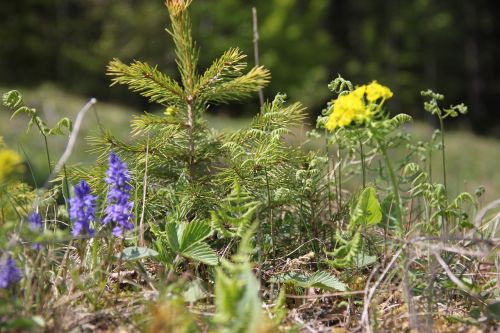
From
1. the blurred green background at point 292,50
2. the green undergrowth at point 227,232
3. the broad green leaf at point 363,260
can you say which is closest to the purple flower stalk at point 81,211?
the green undergrowth at point 227,232

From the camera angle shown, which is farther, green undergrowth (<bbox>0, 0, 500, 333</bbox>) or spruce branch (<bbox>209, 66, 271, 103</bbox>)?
spruce branch (<bbox>209, 66, 271, 103</bbox>)

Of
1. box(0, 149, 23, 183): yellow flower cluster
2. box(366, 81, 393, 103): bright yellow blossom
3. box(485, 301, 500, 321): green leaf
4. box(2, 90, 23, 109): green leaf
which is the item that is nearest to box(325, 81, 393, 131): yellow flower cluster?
box(366, 81, 393, 103): bright yellow blossom

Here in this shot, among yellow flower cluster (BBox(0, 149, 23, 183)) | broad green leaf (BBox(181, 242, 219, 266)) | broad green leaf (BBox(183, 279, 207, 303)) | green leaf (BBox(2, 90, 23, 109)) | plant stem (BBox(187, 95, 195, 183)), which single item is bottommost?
broad green leaf (BBox(183, 279, 207, 303))

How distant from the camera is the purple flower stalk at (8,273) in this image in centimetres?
132

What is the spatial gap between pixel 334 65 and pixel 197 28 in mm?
9889

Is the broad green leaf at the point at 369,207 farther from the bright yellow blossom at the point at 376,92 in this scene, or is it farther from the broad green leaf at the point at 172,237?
the broad green leaf at the point at 172,237

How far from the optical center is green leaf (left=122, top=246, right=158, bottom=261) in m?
1.59

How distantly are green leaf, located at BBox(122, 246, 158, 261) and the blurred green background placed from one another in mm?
13096

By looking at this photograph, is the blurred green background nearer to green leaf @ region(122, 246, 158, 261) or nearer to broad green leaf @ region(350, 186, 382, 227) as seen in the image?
green leaf @ region(122, 246, 158, 261)

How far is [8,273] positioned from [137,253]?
360 mm

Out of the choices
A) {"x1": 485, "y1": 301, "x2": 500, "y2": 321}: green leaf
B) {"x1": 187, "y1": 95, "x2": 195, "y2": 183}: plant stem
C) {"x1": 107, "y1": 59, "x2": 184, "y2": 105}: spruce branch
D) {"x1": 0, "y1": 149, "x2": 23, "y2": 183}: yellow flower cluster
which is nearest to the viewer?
{"x1": 0, "y1": 149, "x2": 23, "y2": 183}: yellow flower cluster

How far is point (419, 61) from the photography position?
3300 centimetres

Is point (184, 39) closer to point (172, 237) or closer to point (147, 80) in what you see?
point (147, 80)

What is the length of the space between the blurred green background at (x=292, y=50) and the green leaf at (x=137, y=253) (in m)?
13.1
